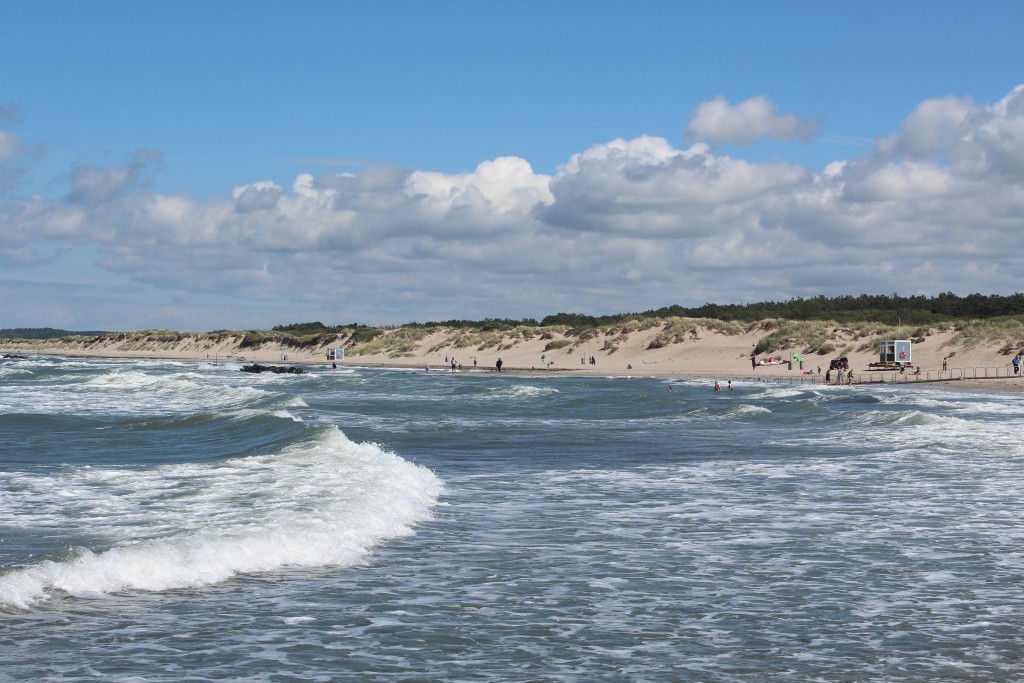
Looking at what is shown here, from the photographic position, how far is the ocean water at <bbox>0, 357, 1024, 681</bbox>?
902cm

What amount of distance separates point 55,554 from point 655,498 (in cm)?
1019

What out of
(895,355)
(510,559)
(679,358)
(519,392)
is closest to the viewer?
(510,559)

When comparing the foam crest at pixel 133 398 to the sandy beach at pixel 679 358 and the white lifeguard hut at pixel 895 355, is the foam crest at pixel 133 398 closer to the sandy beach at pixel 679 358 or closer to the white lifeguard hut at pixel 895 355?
the sandy beach at pixel 679 358

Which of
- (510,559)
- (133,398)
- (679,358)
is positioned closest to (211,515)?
(510,559)

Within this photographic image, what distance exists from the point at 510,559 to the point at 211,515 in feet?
18.1

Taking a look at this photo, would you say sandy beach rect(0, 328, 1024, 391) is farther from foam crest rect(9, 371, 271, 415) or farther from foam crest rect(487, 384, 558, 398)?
foam crest rect(9, 371, 271, 415)

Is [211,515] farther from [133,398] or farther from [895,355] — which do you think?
[895,355]

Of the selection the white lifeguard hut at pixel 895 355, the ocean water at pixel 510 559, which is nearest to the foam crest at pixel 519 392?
the ocean water at pixel 510 559

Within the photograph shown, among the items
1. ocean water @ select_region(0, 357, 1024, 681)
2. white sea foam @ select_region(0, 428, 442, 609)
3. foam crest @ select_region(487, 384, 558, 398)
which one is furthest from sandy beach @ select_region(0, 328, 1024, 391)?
white sea foam @ select_region(0, 428, 442, 609)

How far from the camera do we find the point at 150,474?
20969 mm

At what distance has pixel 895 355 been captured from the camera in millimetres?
71500

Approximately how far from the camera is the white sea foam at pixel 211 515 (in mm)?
11766

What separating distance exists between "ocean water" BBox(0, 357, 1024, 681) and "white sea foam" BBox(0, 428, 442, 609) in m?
0.06

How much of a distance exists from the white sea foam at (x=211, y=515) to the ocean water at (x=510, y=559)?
2.4 inches
